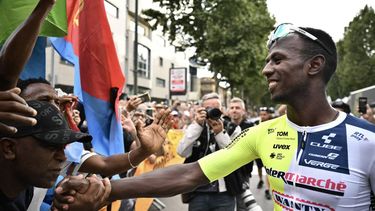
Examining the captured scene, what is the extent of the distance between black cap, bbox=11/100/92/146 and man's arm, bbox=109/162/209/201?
14.3 inches

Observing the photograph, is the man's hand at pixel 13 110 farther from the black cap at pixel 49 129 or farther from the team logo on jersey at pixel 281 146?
the team logo on jersey at pixel 281 146

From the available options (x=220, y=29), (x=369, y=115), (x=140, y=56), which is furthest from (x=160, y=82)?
(x=369, y=115)

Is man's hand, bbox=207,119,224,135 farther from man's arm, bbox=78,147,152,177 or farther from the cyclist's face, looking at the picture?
the cyclist's face

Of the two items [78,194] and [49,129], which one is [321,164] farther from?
[49,129]

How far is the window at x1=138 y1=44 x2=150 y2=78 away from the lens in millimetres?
36562

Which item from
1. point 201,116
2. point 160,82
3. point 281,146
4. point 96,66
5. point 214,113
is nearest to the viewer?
point 281,146

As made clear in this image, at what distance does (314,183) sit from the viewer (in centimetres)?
216

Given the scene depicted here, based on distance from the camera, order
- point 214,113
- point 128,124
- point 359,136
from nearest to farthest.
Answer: point 359,136, point 214,113, point 128,124

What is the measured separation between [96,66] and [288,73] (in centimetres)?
230

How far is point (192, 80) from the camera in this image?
207 ft

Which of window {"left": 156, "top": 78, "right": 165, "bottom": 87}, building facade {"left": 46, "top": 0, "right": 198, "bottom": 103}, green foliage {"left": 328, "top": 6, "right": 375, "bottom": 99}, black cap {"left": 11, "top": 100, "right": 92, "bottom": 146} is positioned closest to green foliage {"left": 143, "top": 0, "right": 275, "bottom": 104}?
building facade {"left": 46, "top": 0, "right": 198, "bottom": 103}

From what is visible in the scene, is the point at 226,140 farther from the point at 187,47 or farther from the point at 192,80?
the point at 192,80

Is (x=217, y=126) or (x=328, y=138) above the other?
(x=328, y=138)

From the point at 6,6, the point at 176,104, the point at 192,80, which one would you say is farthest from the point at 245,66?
the point at 192,80
